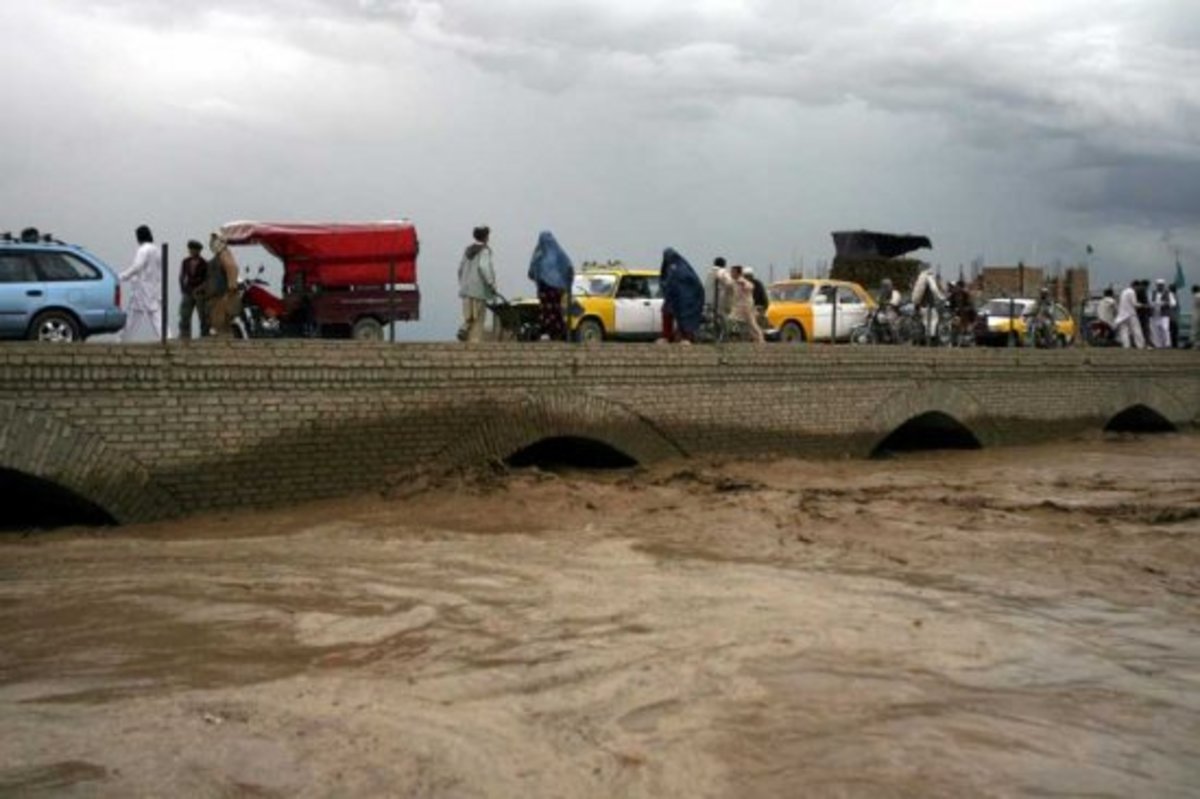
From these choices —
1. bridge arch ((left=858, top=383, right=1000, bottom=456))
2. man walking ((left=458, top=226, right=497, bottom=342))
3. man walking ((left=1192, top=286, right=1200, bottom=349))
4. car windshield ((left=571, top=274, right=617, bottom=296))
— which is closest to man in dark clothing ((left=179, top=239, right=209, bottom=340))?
man walking ((left=458, top=226, right=497, bottom=342))

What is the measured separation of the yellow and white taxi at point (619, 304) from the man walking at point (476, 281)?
5.94 m

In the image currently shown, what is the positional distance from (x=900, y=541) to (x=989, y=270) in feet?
105

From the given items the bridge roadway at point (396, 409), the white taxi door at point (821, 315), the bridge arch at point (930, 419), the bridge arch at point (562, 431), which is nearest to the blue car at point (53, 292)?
the bridge roadway at point (396, 409)

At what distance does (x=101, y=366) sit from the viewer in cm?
1079

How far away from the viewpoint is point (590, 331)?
21.2 meters

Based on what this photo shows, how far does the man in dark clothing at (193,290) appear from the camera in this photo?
1471 cm

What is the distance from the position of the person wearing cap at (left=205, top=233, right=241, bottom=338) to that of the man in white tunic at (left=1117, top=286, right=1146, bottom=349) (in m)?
18.4

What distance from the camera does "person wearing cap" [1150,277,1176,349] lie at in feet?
88.4

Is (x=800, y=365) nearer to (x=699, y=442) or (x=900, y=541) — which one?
(x=699, y=442)

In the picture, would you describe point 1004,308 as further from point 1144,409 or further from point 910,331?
point 910,331

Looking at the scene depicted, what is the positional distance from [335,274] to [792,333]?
8.46m

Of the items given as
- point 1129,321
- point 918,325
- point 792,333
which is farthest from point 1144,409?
point 792,333

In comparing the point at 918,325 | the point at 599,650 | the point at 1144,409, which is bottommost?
the point at 599,650

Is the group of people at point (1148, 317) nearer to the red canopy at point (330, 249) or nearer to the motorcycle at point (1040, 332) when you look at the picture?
the motorcycle at point (1040, 332)
